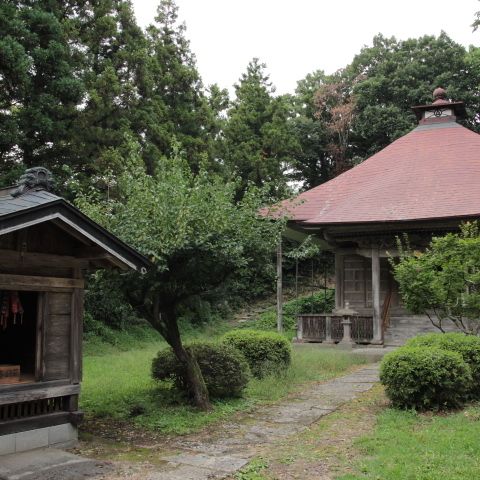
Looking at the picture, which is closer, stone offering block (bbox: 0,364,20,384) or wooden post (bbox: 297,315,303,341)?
stone offering block (bbox: 0,364,20,384)

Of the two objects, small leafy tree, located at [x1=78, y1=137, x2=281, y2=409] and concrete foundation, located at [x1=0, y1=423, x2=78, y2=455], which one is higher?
small leafy tree, located at [x1=78, y1=137, x2=281, y2=409]

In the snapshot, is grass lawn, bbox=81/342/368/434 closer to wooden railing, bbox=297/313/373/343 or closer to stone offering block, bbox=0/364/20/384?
wooden railing, bbox=297/313/373/343

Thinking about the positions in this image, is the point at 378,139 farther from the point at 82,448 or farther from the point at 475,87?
the point at 82,448

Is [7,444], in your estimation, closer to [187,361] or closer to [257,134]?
[187,361]

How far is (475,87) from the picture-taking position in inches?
1120

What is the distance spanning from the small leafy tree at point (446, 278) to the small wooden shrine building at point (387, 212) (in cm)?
567

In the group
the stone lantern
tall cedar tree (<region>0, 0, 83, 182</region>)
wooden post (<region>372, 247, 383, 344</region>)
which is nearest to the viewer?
tall cedar tree (<region>0, 0, 83, 182</region>)

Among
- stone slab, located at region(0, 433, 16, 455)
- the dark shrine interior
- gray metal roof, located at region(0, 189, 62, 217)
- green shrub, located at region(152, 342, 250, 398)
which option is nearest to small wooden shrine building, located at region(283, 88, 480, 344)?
green shrub, located at region(152, 342, 250, 398)

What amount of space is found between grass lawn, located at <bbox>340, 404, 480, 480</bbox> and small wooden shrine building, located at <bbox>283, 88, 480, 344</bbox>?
8.38 metres

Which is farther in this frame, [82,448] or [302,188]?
[302,188]

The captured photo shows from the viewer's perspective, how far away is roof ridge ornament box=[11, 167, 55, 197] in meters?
6.43

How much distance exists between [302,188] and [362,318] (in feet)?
53.9

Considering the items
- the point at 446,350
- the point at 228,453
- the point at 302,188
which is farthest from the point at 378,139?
the point at 228,453

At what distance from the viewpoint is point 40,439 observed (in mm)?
6441
